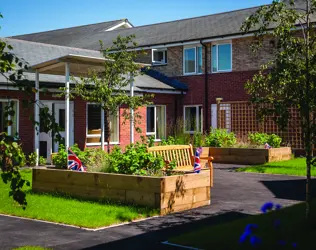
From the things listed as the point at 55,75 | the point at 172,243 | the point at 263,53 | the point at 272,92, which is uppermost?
the point at 263,53

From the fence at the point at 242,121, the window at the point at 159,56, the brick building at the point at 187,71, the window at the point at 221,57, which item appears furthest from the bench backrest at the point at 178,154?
the window at the point at 159,56

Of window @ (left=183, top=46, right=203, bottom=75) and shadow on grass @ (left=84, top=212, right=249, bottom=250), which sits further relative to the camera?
window @ (left=183, top=46, right=203, bottom=75)

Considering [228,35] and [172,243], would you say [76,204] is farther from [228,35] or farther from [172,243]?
[228,35]

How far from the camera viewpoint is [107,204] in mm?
9539

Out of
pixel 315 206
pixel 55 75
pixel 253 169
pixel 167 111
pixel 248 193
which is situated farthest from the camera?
pixel 167 111

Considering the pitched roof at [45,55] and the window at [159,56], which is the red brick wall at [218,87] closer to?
the pitched roof at [45,55]

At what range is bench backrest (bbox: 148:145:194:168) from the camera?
1178 cm

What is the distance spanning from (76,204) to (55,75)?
1117 cm

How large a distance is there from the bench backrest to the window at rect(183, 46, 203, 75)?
13.0m

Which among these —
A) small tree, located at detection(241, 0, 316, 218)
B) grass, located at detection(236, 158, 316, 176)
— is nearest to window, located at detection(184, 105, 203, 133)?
grass, located at detection(236, 158, 316, 176)

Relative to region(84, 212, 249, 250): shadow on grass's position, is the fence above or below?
above

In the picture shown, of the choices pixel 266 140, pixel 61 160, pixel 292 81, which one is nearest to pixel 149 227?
pixel 292 81

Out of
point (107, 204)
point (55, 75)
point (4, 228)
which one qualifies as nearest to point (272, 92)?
point (107, 204)

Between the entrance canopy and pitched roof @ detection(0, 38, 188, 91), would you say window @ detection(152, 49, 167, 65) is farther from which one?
the entrance canopy
